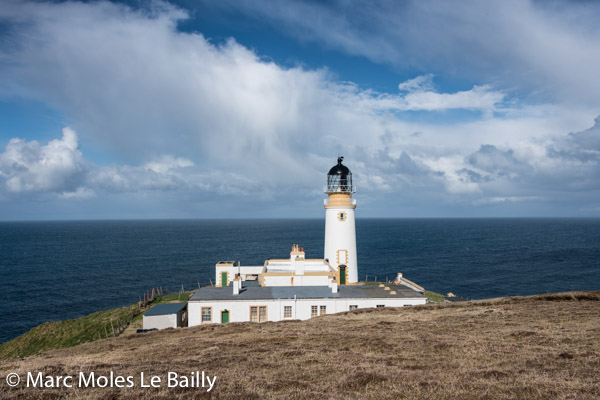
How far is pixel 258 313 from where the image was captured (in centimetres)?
2975

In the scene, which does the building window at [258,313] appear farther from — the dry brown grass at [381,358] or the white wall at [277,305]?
the dry brown grass at [381,358]

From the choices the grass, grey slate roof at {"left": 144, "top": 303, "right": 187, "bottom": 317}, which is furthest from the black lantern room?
the grass

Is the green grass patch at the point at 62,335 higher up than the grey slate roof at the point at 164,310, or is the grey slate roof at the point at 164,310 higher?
the grey slate roof at the point at 164,310

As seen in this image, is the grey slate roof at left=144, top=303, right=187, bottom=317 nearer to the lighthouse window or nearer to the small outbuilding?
the small outbuilding

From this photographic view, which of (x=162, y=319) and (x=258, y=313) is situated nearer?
(x=258, y=313)

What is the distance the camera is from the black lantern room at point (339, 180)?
134 feet

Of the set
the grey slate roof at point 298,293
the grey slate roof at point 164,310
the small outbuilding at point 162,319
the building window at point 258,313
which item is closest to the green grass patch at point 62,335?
the grey slate roof at point 164,310

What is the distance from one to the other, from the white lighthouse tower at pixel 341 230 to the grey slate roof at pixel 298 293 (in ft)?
18.4

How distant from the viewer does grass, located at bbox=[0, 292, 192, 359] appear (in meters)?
34.7

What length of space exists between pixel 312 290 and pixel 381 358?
59.9ft

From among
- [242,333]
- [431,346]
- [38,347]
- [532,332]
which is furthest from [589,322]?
[38,347]

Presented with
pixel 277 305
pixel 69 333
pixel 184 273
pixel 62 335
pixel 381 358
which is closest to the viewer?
pixel 381 358

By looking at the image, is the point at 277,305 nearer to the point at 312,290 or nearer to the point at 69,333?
the point at 312,290

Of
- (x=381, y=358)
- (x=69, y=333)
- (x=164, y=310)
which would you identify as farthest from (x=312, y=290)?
(x=69, y=333)
